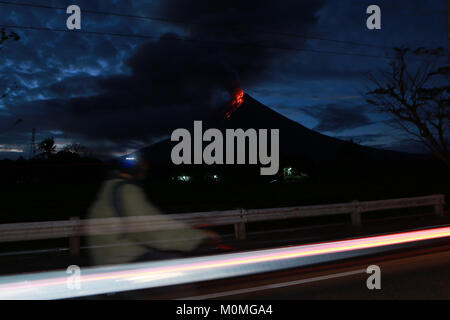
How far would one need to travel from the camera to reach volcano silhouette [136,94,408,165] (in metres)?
67.4

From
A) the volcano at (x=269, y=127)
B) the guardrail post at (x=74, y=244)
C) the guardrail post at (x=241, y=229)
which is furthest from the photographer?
the volcano at (x=269, y=127)

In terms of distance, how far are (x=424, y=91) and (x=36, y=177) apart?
41.0 metres

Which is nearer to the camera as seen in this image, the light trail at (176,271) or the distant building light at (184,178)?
the light trail at (176,271)

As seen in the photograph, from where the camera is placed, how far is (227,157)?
4619cm

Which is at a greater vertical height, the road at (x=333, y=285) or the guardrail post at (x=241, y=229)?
the guardrail post at (x=241, y=229)

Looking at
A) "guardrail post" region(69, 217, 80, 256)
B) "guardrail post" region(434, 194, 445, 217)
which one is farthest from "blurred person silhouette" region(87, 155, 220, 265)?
"guardrail post" region(434, 194, 445, 217)

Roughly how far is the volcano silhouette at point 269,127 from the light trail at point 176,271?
57.8 m

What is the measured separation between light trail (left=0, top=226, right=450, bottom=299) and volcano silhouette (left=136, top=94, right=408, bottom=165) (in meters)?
57.8

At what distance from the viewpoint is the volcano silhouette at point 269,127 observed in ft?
221

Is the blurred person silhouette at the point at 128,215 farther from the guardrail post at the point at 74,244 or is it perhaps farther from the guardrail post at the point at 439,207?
the guardrail post at the point at 439,207

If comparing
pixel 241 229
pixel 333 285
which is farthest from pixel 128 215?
pixel 333 285

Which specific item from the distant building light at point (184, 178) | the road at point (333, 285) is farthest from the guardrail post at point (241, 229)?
the distant building light at point (184, 178)
